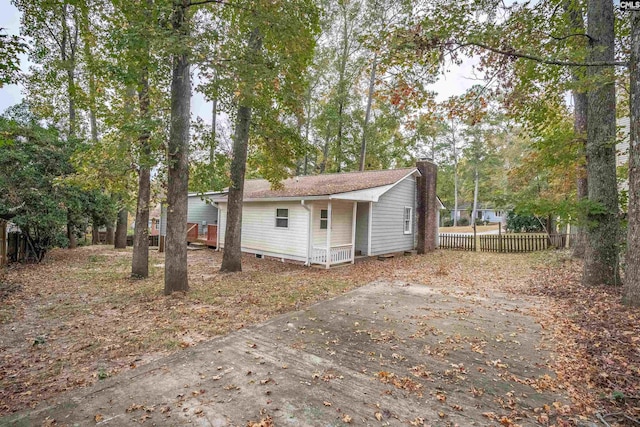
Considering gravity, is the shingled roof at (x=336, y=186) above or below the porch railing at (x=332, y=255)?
above

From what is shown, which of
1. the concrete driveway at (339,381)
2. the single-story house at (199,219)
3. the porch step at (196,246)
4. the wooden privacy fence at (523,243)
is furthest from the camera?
the single-story house at (199,219)

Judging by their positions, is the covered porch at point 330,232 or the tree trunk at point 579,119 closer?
the tree trunk at point 579,119

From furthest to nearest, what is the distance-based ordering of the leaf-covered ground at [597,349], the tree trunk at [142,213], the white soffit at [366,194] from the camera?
the white soffit at [366,194] → the tree trunk at [142,213] → the leaf-covered ground at [597,349]

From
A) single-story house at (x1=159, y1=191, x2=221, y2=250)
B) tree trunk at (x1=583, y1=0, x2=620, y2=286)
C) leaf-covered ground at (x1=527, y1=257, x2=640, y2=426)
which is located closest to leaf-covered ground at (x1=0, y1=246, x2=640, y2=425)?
leaf-covered ground at (x1=527, y1=257, x2=640, y2=426)

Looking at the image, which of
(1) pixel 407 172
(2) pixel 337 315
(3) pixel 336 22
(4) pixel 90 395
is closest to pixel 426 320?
(2) pixel 337 315

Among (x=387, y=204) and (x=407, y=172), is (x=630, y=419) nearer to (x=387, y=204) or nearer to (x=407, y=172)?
(x=387, y=204)

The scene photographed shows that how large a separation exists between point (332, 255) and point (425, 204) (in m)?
6.74

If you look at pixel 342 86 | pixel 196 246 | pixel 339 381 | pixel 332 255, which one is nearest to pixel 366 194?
pixel 332 255

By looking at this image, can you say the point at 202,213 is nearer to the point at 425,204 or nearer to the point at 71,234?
the point at 71,234

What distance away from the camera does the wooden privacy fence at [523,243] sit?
16.3m

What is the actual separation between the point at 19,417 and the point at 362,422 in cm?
328

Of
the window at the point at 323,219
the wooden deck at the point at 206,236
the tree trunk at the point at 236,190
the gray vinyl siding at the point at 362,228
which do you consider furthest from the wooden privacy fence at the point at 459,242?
the wooden deck at the point at 206,236

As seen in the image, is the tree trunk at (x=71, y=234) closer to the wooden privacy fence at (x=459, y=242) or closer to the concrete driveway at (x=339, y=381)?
the concrete driveway at (x=339, y=381)

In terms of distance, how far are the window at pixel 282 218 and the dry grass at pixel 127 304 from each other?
160 cm
